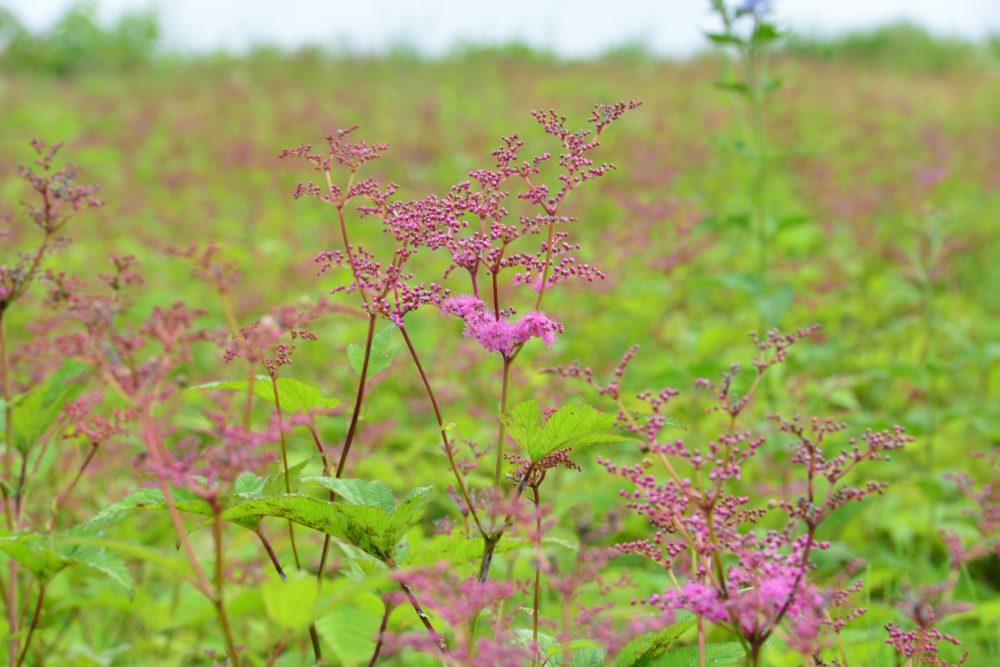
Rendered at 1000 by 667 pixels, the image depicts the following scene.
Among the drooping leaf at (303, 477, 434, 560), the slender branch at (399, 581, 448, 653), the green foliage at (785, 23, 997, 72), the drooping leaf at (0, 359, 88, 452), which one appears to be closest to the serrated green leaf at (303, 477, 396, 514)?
the drooping leaf at (303, 477, 434, 560)

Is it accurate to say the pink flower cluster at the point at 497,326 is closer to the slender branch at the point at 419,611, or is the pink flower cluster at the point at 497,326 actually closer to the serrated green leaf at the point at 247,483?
the slender branch at the point at 419,611

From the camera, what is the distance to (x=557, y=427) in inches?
57.1

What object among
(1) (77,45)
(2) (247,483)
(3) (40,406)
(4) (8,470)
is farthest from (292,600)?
(1) (77,45)

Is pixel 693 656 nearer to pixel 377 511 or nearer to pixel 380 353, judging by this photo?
pixel 377 511

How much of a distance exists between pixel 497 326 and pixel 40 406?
112 centimetres

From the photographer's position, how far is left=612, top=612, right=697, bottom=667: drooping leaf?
4.96ft

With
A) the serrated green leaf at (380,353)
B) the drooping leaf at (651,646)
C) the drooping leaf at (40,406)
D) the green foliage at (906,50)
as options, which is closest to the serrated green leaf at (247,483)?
the serrated green leaf at (380,353)

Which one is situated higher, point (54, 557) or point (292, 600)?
point (292, 600)

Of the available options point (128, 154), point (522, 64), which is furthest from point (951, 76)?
point (128, 154)

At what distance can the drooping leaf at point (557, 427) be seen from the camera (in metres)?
1.43

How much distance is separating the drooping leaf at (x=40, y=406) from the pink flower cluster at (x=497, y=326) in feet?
3.15

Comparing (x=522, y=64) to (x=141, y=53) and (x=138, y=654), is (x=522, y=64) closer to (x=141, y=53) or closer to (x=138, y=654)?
(x=141, y=53)

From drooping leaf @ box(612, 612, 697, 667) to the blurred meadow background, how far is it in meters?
0.19

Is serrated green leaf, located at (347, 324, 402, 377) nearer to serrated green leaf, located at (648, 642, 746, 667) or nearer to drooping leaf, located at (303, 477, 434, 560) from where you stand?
drooping leaf, located at (303, 477, 434, 560)
